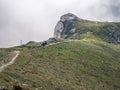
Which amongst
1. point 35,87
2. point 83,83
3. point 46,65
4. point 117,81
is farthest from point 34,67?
point 117,81

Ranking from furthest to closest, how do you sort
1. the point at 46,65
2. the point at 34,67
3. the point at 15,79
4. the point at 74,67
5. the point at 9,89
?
the point at 74,67 < the point at 46,65 < the point at 34,67 < the point at 15,79 < the point at 9,89

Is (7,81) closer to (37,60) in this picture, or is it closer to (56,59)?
(37,60)

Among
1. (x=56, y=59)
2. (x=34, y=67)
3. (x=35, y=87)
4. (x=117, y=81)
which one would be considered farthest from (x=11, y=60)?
(x=117, y=81)

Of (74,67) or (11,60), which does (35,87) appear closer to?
(11,60)

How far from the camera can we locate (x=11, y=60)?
16925 centimetres

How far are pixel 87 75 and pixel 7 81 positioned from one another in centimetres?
7530

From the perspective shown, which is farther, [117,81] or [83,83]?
[117,81]

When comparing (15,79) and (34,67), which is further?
(34,67)

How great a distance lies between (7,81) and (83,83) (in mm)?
58431

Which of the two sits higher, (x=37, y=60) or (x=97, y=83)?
(x=37, y=60)

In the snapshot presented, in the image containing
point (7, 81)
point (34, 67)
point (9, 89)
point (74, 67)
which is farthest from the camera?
point (74, 67)

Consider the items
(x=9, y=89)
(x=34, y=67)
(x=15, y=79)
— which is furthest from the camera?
(x=34, y=67)

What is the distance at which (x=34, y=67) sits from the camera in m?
162

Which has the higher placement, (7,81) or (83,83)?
(7,81)
